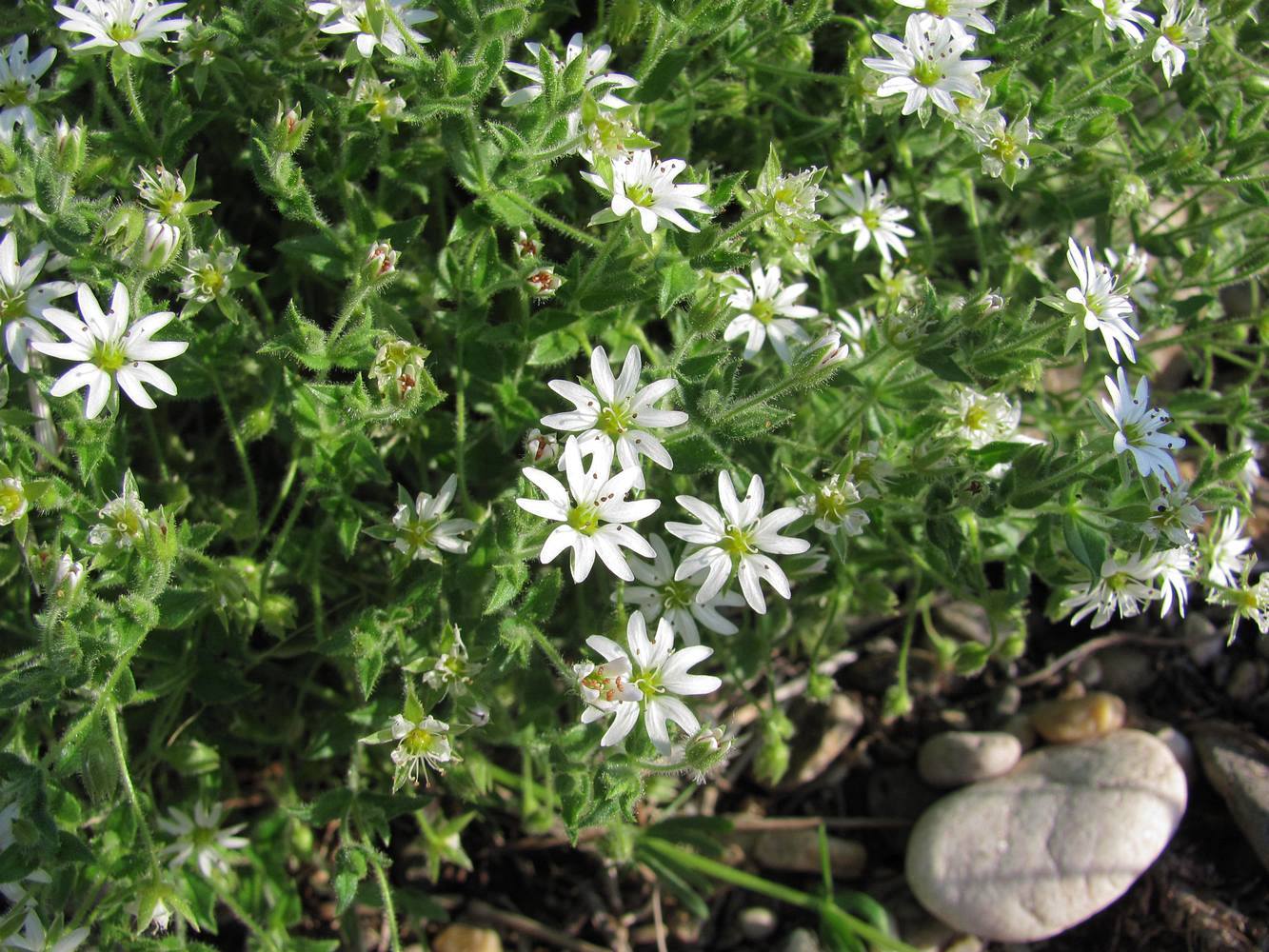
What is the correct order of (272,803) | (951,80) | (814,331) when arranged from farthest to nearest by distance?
(272,803) < (814,331) < (951,80)

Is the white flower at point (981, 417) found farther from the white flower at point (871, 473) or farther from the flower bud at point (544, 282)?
the flower bud at point (544, 282)

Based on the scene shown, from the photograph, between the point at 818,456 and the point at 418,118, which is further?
the point at 818,456

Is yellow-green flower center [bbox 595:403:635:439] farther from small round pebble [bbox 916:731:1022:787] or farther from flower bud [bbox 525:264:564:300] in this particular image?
small round pebble [bbox 916:731:1022:787]

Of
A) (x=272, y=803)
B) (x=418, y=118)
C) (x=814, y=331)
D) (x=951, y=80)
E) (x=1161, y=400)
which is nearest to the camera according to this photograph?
(x=418, y=118)

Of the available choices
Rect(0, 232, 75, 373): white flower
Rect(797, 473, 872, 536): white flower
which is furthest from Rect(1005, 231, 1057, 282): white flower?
Rect(0, 232, 75, 373): white flower

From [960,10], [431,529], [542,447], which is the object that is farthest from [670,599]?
[960,10]

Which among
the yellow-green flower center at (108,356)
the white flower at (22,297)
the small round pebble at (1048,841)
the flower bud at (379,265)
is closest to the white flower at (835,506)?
the flower bud at (379,265)

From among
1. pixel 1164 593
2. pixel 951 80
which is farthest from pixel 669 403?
pixel 1164 593

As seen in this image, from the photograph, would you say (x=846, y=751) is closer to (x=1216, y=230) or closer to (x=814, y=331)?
(x=814, y=331)
